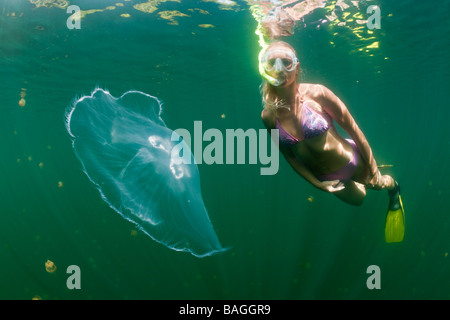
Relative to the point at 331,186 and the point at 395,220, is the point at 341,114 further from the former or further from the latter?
the point at 395,220

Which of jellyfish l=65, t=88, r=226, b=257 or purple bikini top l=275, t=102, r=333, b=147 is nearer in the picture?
purple bikini top l=275, t=102, r=333, b=147

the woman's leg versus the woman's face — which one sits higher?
the woman's face

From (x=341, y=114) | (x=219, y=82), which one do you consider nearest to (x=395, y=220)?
(x=341, y=114)

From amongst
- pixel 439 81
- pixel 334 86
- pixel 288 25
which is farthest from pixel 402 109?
pixel 288 25

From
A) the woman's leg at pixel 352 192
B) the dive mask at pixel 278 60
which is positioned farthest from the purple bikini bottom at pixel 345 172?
the dive mask at pixel 278 60

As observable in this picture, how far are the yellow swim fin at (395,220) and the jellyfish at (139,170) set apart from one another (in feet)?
8.28

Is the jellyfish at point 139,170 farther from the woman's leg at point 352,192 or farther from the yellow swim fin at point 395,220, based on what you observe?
the yellow swim fin at point 395,220

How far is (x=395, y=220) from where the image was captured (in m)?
4.51

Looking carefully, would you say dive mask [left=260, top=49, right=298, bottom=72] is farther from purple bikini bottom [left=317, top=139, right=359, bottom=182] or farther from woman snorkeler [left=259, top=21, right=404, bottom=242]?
purple bikini bottom [left=317, top=139, right=359, bottom=182]

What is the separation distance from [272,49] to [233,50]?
29.0 feet

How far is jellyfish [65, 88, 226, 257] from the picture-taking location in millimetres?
4258

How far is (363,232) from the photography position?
13203mm

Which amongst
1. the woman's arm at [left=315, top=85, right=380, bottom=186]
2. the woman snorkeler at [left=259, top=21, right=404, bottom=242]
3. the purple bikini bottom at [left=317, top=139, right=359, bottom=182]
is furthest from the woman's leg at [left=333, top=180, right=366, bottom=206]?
the woman's arm at [left=315, top=85, right=380, bottom=186]
